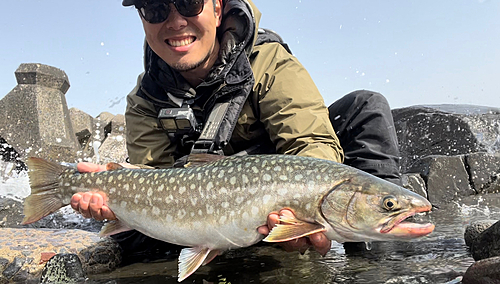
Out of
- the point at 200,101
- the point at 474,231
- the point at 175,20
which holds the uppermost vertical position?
the point at 175,20

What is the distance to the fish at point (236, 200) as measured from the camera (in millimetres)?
2393

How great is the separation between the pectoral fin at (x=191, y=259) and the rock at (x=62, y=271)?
3.43 ft

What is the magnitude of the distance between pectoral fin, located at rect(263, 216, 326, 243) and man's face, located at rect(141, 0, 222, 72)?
201 cm

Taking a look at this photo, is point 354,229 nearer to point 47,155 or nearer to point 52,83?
point 47,155

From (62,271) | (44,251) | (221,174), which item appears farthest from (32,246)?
(221,174)

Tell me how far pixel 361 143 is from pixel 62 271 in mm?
2858

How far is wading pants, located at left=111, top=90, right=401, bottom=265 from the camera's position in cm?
384

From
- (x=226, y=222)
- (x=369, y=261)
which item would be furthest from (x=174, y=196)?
(x=369, y=261)

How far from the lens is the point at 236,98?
150 inches

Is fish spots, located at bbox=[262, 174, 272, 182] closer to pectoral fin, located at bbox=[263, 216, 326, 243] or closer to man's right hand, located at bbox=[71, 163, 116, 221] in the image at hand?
pectoral fin, located at bbox=[263, 216, 326, 243]

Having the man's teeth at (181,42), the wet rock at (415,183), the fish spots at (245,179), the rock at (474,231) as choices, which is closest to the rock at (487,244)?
the rock at (474,231)

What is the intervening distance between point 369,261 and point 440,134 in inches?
317

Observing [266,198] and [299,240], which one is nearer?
[266,198]

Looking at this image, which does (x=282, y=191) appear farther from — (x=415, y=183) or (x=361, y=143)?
(x=415, y=183)
